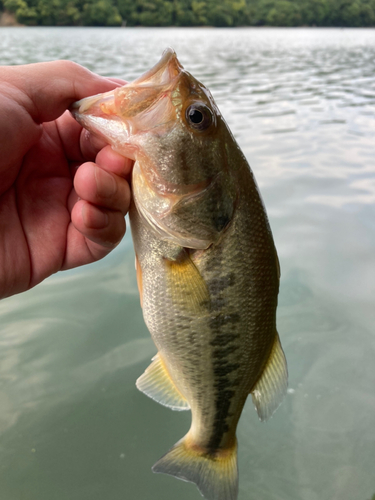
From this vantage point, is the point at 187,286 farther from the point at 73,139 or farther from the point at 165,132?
the point at 73,139

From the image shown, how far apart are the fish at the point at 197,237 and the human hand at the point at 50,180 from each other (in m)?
0.13

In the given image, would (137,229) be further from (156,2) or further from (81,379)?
(156,2)

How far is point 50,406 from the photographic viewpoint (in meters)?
2.83

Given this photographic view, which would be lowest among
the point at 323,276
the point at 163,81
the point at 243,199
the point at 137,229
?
the point at 323,276

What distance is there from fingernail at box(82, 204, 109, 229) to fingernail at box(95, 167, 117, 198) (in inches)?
4.0

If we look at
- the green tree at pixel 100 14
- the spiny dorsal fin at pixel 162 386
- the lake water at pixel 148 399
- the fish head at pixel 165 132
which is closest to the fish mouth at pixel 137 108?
the fish head at pixel 165 132

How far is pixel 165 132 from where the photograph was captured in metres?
1.48

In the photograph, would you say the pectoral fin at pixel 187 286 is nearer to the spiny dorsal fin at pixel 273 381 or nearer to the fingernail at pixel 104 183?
the fingernail at pixel 104 183

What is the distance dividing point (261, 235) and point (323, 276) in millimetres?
2788

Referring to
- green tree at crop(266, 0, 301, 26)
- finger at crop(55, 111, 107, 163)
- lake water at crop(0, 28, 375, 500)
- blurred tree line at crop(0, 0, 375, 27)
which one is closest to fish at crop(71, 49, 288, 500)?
finger at crop(55, 111, 107, 163)

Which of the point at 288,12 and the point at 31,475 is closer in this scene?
the point at 31,475

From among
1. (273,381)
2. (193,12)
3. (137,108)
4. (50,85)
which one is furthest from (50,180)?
(193,12)

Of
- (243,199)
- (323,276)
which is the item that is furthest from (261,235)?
(323,276)

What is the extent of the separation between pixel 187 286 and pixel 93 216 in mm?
503
